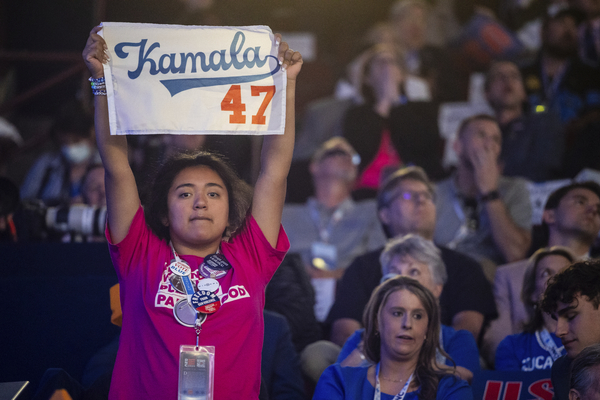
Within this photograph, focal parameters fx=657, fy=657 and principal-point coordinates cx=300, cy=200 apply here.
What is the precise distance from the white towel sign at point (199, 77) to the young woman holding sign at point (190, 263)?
0.07 metres

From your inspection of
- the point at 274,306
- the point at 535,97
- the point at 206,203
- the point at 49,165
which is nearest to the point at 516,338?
the point at 274,306

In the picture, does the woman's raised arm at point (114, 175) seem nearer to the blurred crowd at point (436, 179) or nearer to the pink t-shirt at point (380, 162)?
the blurred crowd at point (436, 179)

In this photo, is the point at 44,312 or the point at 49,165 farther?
the point at 49,165

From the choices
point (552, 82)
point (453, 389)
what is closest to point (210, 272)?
point (453, 389)

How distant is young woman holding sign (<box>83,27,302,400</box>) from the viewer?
7.23ft

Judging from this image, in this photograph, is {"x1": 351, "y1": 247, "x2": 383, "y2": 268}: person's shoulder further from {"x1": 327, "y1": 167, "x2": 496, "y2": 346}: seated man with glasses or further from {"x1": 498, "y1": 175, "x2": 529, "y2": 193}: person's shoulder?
{"x1": 498, "y1": 175, "x2": 529, "y2": 193}: person's shoulder

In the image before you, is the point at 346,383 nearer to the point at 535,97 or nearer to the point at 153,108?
the point at 153,108

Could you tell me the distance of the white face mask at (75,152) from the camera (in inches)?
213

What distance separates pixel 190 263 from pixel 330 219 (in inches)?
117

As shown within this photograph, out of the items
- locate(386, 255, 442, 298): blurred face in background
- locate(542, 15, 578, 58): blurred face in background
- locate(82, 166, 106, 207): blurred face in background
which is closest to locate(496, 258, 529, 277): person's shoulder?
locate(386, 255, 442, 298): blurred face in background

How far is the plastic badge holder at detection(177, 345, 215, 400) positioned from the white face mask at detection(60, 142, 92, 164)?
12.0ft

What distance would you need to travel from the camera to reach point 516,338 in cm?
339

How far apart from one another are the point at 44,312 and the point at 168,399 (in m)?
1.40

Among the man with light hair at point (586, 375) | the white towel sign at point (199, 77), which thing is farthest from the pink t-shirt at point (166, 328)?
the man with light hair at point (586, 375)
